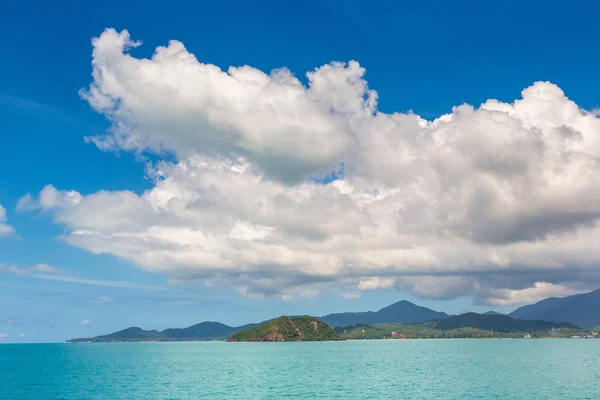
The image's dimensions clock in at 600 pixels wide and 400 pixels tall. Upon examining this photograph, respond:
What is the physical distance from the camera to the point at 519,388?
396 ft

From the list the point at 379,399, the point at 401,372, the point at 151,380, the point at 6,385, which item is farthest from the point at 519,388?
the point at 6,385

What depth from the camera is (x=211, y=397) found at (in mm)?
115188

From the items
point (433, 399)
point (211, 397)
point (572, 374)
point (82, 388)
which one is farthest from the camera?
point (572, 374)

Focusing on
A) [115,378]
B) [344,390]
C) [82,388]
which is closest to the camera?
[344,390]

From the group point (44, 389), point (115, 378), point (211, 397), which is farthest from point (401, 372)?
point (44, 389)

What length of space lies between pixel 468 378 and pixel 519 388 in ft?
83.2

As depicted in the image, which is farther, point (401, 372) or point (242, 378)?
point (401, 372)

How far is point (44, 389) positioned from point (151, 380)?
30428 millimetres

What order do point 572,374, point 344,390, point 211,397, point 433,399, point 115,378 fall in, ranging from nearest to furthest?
point 433,399, point 211,397, point 344,390, point 572,374, point 115,378

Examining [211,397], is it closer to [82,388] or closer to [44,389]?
[82,388]

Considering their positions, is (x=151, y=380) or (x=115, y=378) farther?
(x=115, y=378)

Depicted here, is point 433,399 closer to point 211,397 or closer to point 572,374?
point 211,397

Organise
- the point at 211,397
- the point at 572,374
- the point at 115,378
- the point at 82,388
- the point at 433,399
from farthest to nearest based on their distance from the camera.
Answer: the point at 115,378 → the point at 572,374 → the point at 82,388 → the point at 211,397 → the point at 433,399

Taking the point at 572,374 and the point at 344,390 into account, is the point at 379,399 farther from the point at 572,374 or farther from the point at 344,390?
the point at 572,374
